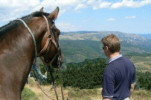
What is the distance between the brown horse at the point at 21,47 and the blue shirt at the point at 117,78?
918 mm

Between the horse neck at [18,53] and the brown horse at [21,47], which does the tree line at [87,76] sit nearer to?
the brown horse at [21,47]

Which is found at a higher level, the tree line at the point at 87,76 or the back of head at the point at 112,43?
the back of head at the point at 112,43

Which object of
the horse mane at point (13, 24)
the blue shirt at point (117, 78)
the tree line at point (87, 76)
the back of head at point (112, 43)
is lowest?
the tree line at point (87, 76)

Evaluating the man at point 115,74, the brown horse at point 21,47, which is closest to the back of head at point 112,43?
the man at point 115,74

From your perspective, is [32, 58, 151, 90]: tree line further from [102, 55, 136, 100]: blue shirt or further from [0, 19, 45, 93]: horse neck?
[0, 19, 45, 93]: horse neck

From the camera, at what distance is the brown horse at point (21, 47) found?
2.38m

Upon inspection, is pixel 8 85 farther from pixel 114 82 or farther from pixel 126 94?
pixel 126 94

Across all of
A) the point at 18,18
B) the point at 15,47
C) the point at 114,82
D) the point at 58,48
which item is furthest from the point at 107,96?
the point at 18,18

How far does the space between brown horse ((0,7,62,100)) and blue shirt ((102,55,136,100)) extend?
3.01 feet

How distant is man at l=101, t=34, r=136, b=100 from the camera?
9.48ft

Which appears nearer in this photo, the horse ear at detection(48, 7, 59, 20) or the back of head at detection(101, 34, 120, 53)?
the horse ear at detection(48, 7, 59, 20)

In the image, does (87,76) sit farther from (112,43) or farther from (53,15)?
(53,15)

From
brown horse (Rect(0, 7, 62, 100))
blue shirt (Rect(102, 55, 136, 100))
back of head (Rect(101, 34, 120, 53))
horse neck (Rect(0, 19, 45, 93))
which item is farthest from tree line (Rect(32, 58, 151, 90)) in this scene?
horse neck (Rect(0, 19, 45, 93))

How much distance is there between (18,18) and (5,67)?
74cm
